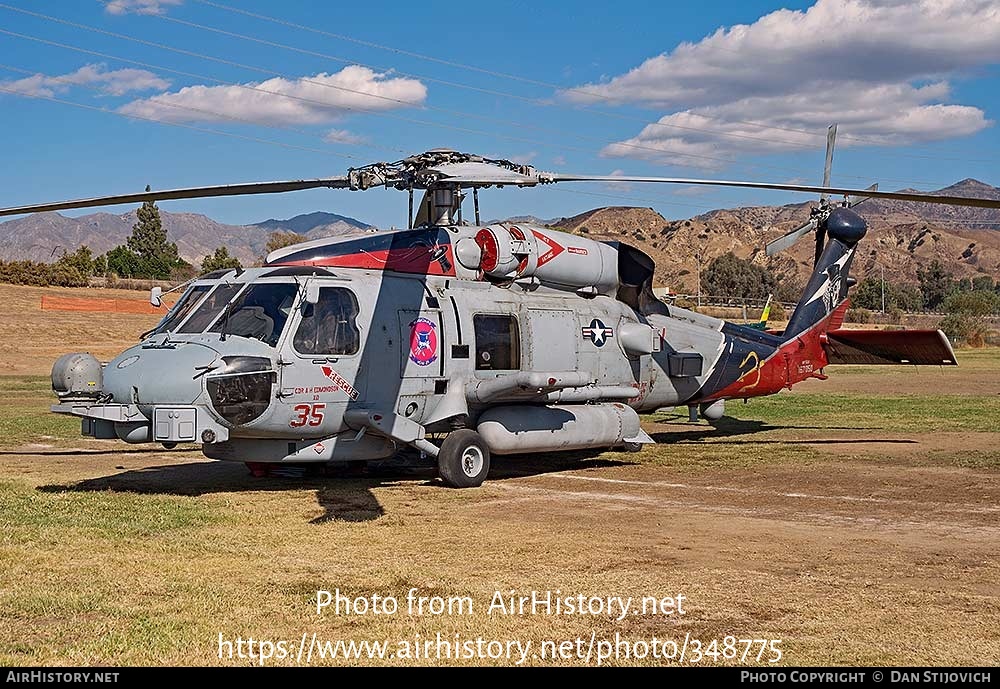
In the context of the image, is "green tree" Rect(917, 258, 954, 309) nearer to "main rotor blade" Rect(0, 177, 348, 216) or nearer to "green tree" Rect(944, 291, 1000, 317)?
"green tree" Rect(944, 291, 1000, 317)

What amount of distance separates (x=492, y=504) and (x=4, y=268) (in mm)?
61200

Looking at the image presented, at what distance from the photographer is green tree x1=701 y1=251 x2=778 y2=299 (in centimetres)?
11255

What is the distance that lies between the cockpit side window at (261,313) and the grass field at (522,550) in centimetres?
195

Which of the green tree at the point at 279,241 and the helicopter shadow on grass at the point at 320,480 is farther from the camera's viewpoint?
the green tree at the point at 279,241

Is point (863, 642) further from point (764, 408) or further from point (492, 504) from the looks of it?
point (764, 408)

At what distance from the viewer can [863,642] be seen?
252 inches

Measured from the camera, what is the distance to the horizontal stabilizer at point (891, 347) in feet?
58.7

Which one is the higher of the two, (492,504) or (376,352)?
(376,352)

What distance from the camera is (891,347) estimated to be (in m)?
18.5

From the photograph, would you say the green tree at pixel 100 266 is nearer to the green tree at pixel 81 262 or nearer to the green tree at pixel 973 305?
the green tree at pixel 81 262

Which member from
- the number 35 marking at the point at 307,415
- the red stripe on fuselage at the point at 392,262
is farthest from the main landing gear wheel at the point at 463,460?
the red stripe on fuselage at the point at 392,262

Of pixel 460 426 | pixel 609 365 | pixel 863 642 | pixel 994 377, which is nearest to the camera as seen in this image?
pixel 863 642

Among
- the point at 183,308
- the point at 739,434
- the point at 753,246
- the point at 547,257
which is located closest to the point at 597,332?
the point at 547,257

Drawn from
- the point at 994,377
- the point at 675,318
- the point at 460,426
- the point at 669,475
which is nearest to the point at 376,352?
the point at 460,426
